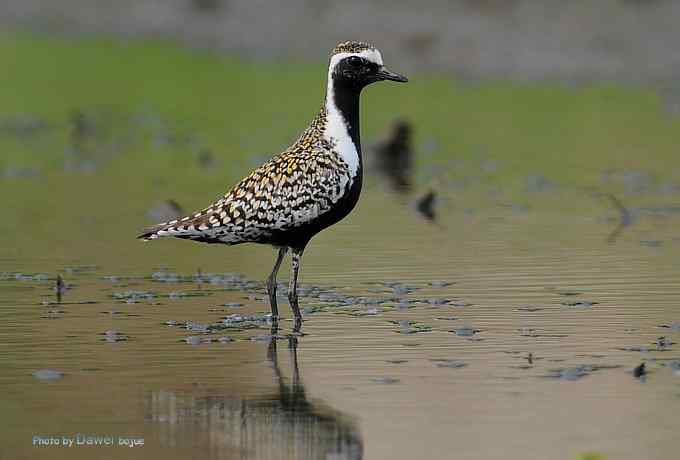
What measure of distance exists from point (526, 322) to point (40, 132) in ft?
51.9

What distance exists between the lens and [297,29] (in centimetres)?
3453

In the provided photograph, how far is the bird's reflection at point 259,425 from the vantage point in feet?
29.2

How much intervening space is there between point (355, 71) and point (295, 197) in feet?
4.07

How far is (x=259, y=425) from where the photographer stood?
941 centimetres

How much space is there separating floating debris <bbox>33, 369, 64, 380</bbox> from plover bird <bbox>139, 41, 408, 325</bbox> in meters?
2.43

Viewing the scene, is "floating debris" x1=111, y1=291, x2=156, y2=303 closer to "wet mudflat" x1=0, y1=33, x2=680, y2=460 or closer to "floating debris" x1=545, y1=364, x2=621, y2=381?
"wet mudflat" x1=0, y1=33, x2=680, y2=460

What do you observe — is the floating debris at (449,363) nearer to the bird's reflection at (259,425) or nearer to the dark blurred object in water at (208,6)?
the bird's reflection at (259,425)

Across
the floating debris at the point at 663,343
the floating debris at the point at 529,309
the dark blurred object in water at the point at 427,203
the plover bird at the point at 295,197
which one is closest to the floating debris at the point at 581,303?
the floating debris at the point at 529,309

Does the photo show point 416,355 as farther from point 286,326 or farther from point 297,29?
point 297,29

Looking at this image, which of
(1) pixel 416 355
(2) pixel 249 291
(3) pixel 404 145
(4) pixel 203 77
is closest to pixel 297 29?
(4) pixel 203 77

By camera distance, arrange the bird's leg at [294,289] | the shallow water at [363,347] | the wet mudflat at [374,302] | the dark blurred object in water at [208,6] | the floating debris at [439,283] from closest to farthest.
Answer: the shallow water at [363,347] < the wet mudflat at [374,302] < the bird's leg at [294,289] < the floating debris at [439,283] < the dark blurred object in water at [208,6]

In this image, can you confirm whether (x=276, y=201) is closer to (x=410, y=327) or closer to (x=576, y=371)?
(x=410, y=327)

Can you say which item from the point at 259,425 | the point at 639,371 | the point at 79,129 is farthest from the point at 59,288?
the point at 79,129

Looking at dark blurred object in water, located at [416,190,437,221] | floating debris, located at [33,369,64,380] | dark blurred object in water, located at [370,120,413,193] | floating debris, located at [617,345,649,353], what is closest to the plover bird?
floating debris, located at [33,369,64,380]
